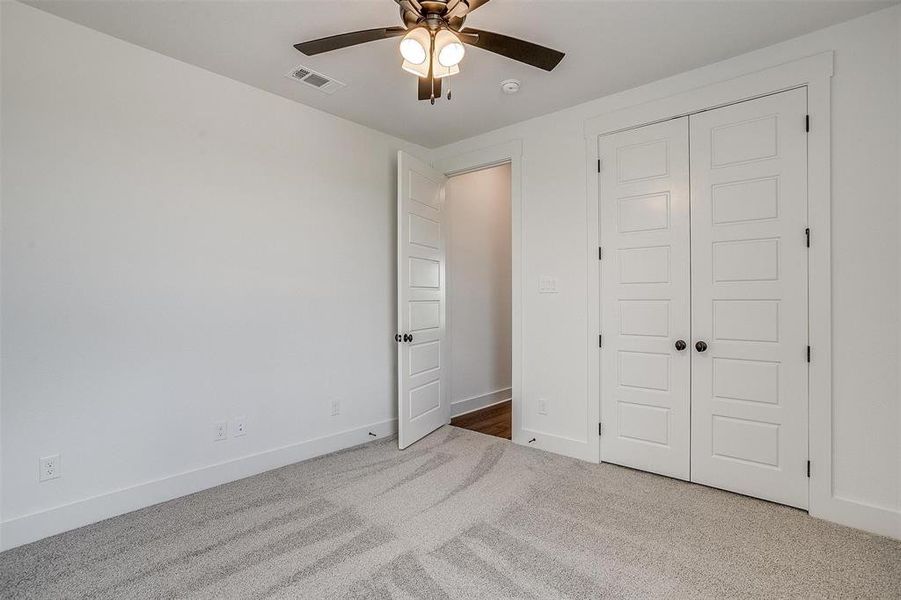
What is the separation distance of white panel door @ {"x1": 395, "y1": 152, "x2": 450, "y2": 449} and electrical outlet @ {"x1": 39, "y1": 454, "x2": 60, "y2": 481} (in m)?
2.00

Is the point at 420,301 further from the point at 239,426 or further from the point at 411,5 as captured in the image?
the point at 411,5

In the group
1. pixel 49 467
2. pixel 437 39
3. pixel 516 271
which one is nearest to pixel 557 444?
pixel 516 271

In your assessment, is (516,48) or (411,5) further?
(516,48)

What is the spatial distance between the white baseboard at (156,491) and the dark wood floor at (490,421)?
3.69 feet

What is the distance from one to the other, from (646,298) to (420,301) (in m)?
1.77

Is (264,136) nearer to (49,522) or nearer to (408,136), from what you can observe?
(408,136)

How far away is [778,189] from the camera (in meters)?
2.48

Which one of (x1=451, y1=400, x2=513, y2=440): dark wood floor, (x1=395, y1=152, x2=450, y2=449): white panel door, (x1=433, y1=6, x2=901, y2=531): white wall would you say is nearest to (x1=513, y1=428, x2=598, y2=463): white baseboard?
(x1=451, y1=400, x2=513, y2=440): dark wood floor

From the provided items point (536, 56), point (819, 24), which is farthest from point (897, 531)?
point (536, 56)

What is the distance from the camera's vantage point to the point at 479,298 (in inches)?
192

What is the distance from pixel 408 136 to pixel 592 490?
3.17 m

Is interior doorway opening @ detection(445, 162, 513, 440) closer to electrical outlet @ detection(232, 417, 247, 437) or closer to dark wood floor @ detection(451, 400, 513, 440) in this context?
dark wood floor @ detection(451, 400, 513, 440)

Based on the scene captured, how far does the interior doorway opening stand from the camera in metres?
4.50

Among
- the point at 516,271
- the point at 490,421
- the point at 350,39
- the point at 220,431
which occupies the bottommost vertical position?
the point at 490,421
